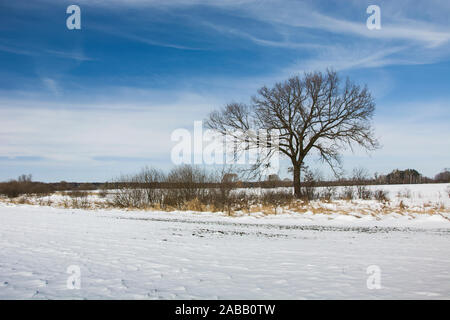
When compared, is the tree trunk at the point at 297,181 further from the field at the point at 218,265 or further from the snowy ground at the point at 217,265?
the snowy ground at the point at 217,265

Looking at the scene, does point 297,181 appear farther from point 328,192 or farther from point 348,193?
point 348,193

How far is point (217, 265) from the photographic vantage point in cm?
600

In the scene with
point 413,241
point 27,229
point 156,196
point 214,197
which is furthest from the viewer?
point 156,196

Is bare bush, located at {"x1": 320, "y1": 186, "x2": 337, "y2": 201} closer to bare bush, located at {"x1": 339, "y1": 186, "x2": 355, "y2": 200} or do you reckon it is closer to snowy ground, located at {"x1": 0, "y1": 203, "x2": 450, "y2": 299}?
bare bush, located at {"x1": 339, "y1": 186, "x2": 355, "y2": 200}

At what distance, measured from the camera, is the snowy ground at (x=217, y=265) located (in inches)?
172

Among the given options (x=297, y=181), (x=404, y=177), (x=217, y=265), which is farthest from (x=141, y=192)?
(x=404, y=177)

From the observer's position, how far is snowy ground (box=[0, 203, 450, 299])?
4379mm

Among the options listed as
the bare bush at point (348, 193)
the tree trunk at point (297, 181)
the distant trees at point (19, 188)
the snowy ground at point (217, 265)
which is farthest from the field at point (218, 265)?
the distant trees at point (19, 188)

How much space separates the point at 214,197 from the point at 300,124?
8.85 metres

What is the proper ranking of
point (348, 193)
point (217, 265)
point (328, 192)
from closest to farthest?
point (217, 265) < point (348, 193) < point (328, 192)
